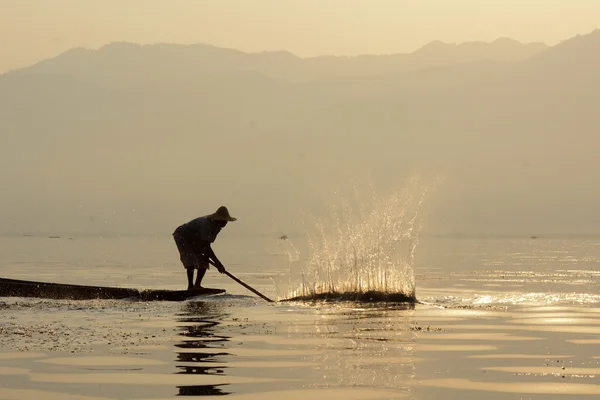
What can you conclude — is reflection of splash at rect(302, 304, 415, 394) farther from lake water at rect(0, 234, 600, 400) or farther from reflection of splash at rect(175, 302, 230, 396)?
reflection of splash at rect(175, 302, 230, 396)

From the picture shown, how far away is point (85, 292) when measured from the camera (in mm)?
24031

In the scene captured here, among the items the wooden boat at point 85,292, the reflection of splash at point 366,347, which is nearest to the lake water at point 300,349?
the reflection of splash at point 366,347

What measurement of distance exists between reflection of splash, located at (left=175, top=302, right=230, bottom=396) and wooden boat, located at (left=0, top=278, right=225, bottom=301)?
1271 mm

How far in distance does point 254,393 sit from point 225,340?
477cm

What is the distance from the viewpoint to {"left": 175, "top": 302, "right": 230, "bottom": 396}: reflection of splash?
1105 cm

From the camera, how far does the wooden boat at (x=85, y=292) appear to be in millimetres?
23641

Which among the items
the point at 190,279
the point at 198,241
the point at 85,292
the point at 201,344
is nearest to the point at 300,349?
the point at 201,344

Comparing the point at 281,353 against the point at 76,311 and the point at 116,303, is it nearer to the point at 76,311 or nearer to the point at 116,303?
the point at 76,311

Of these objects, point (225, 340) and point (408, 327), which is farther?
point (408, 327)

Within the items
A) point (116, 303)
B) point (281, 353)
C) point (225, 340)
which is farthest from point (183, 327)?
point (116, 303)

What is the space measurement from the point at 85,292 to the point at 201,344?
974cm

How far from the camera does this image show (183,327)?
17.5 metres

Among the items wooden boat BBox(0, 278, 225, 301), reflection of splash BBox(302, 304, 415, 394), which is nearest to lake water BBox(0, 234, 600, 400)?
reflection of splash BBox(302, 304, 415, 394)

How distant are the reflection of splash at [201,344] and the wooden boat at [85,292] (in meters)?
1.27
